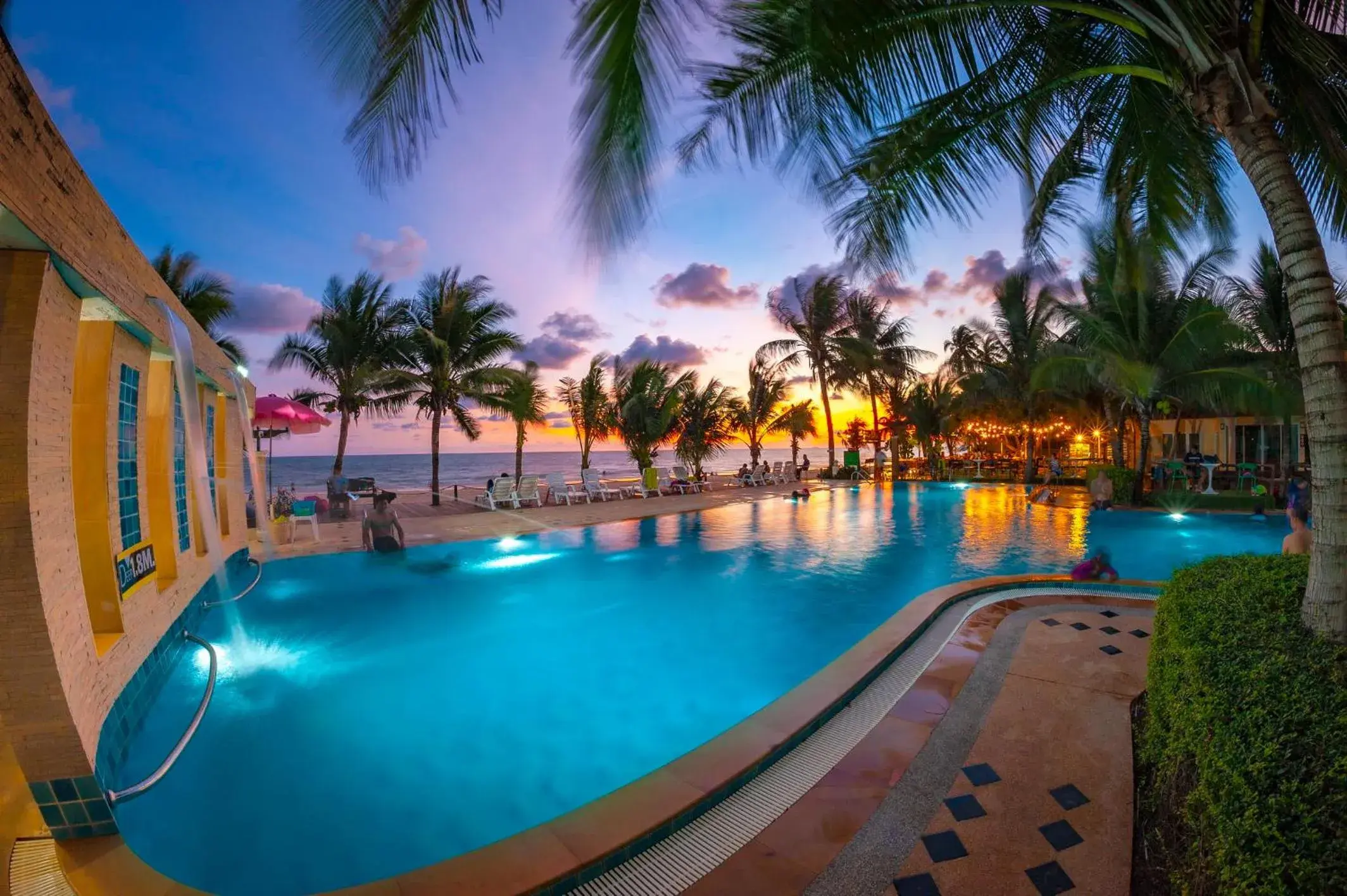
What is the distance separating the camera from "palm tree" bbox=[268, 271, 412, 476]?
15547mm

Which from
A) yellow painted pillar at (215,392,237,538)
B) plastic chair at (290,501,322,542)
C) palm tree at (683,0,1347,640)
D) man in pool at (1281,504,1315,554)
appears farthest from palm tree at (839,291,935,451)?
yellow painted pillar at (215,392,237,538)

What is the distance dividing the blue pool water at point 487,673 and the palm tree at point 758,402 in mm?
11583

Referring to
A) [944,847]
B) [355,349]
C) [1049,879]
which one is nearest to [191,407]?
[944,847]

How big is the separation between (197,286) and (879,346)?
22.8m

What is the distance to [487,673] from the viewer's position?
544 centimetres

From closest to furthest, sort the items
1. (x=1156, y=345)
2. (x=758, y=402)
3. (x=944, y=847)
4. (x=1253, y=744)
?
1. (x=1253, y=744)
2. (x=944, y=847)
3. (x=1156, y=345)
4. (x=758, y=402)

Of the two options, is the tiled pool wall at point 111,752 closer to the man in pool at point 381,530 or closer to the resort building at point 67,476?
the resort building at point 67,476

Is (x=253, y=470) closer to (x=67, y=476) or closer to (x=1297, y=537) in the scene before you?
(x=67, y=476)

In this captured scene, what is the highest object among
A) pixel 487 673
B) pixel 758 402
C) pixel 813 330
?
pixel 813 330

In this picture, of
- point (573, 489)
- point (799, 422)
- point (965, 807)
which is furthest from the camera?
point (799, 422)

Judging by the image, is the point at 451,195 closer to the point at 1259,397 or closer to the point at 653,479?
the point at 653,479

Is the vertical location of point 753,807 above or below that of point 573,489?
below

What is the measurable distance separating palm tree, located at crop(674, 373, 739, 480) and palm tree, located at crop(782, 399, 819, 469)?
3.46 meters

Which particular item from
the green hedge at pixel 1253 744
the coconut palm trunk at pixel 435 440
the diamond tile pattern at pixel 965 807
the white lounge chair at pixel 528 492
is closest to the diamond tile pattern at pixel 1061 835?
the diamond tile pattern at pixel 965 807
